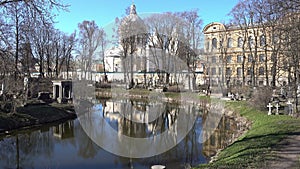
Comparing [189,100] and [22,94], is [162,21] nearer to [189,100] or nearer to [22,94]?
[189,100]

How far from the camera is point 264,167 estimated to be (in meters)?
6.96

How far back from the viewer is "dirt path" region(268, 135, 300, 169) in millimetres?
7099

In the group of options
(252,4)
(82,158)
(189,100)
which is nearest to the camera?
(82,158)

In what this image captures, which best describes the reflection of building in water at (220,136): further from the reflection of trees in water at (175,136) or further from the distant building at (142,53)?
the distant building at (142,53)

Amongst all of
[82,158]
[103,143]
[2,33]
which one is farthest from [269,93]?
[2,33]

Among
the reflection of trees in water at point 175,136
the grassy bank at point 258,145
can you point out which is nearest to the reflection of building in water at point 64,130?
the reflection of trees in water at point 175,136

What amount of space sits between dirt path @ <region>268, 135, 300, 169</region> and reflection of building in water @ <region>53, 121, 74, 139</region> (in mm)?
10315

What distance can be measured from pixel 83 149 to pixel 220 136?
706cm

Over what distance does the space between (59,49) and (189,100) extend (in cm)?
2483

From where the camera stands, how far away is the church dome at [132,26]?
34469 millimetres

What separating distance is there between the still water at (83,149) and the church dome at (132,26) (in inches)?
709

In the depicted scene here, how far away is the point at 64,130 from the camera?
1720cm

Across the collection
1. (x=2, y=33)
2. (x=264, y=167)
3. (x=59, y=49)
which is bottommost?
(x=264, y=167)

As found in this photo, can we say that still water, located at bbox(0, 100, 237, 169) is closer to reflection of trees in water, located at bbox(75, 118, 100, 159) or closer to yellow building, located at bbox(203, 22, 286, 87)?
reflection of trees in water, located at bbox(75, 118, 100, 159)
